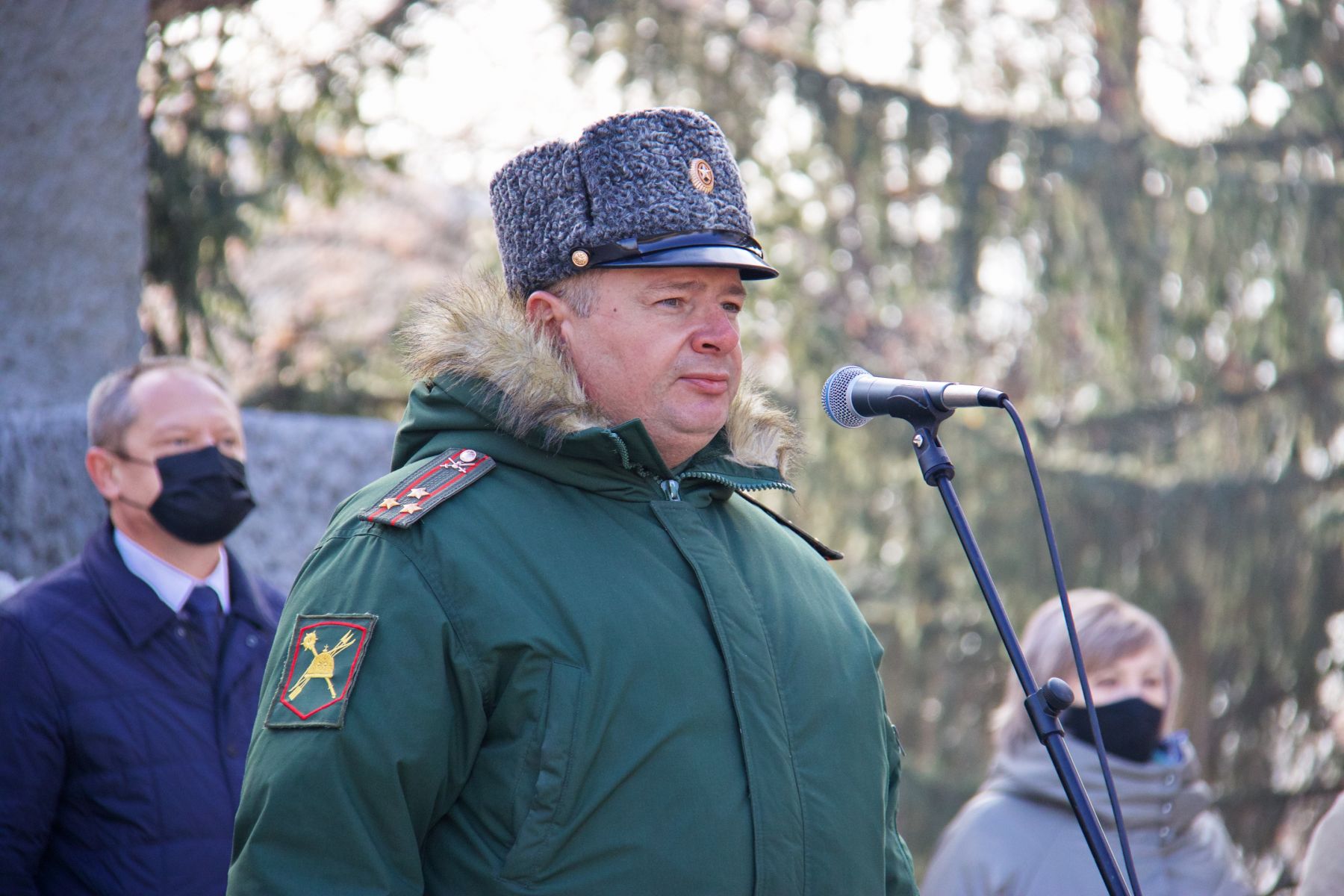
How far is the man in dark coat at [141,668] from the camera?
2.91 meters

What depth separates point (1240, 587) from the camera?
24.0 ft

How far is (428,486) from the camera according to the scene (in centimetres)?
197

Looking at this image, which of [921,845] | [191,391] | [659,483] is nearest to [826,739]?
[659,483]

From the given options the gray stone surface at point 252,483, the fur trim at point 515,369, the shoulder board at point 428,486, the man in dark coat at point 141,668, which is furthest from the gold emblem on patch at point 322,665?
the gray stone surface at point 252,483

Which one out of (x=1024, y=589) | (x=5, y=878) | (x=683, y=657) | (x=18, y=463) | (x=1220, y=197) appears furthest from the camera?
(x=1024, y=589)

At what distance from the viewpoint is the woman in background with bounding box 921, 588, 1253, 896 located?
12.0ft

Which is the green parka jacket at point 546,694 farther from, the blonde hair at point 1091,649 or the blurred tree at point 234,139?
the blurred tree at point 234,139

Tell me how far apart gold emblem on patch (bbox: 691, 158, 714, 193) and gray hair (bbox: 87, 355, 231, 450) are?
1800 millimetres

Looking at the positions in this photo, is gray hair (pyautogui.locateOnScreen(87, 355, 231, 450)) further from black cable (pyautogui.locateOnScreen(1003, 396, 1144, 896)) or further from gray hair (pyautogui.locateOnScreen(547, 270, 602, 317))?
black cable (pyautogui.locateOnScreen(1003, 396, 1144, 896))

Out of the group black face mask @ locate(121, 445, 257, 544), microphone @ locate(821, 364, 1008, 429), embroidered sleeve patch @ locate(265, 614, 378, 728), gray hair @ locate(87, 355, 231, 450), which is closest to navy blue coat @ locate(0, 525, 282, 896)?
black face mask @ locate(121, 445, 257, 544)

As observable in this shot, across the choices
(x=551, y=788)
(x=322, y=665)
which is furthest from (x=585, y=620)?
(x=322, y=665)

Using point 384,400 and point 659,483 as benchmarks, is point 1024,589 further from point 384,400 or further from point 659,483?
point 659,483

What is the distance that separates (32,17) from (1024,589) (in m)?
5.50

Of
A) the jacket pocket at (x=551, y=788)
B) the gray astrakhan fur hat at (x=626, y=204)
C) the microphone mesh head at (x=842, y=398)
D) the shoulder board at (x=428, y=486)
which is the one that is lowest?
the jacket pocket at (x=551, y=788)
